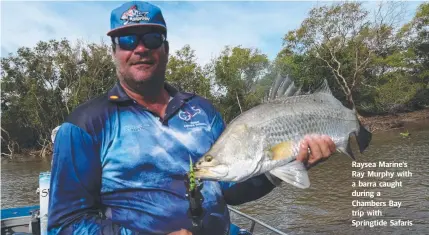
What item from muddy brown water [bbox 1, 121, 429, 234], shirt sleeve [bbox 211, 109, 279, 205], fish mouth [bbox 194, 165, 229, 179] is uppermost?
fish mouth [bbox 194, 165, 229, 179]

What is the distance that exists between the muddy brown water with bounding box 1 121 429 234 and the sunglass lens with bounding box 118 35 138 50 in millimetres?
8404

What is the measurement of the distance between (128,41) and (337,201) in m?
11.4

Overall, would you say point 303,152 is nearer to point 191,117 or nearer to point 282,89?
point 282,89

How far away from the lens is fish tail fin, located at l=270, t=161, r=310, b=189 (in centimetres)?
241

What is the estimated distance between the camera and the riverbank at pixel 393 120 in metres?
32.8

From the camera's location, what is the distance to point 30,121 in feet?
132

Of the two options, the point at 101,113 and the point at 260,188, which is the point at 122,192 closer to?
the point at 101,113

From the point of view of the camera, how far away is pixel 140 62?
8.41 ft

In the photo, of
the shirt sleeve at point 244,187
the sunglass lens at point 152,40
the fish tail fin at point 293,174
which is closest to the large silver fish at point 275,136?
the fish tail fin at point 293,174

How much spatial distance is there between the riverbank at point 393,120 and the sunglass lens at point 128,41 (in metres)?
32.1

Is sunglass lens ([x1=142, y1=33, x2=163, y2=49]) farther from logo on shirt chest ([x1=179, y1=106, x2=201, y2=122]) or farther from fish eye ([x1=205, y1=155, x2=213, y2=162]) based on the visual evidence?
fish eye ([x1=205, y1=155, x2=213, y2=162])

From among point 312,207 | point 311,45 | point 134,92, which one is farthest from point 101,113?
point 311,45

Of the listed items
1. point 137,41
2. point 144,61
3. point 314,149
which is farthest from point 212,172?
point 137,41

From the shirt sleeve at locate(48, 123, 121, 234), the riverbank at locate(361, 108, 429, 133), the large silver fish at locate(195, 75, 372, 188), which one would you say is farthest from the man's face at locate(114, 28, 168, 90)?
the riverbank at locate(361, 108, 429, 133)
